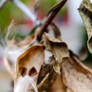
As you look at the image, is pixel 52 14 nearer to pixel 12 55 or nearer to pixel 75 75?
pixel 75 75

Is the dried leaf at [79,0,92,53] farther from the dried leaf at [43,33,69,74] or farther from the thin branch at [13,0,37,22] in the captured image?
the thin branch at [13,0,37,22]

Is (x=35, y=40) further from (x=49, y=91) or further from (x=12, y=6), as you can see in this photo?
(x=12, y=6)

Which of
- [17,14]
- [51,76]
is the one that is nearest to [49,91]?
[51,76]

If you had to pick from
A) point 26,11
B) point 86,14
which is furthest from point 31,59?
point 26,11

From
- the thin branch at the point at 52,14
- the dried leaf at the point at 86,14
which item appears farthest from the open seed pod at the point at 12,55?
the dried leaf at the point at 86,14

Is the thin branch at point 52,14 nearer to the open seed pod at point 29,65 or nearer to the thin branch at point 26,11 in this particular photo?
the open seed pod at point 29,65

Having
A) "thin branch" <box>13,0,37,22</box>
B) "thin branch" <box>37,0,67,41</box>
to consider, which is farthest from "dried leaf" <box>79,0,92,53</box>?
"thin branch" <box>13,0,37,22</box>

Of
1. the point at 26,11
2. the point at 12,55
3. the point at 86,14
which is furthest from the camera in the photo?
the point at 26,11
